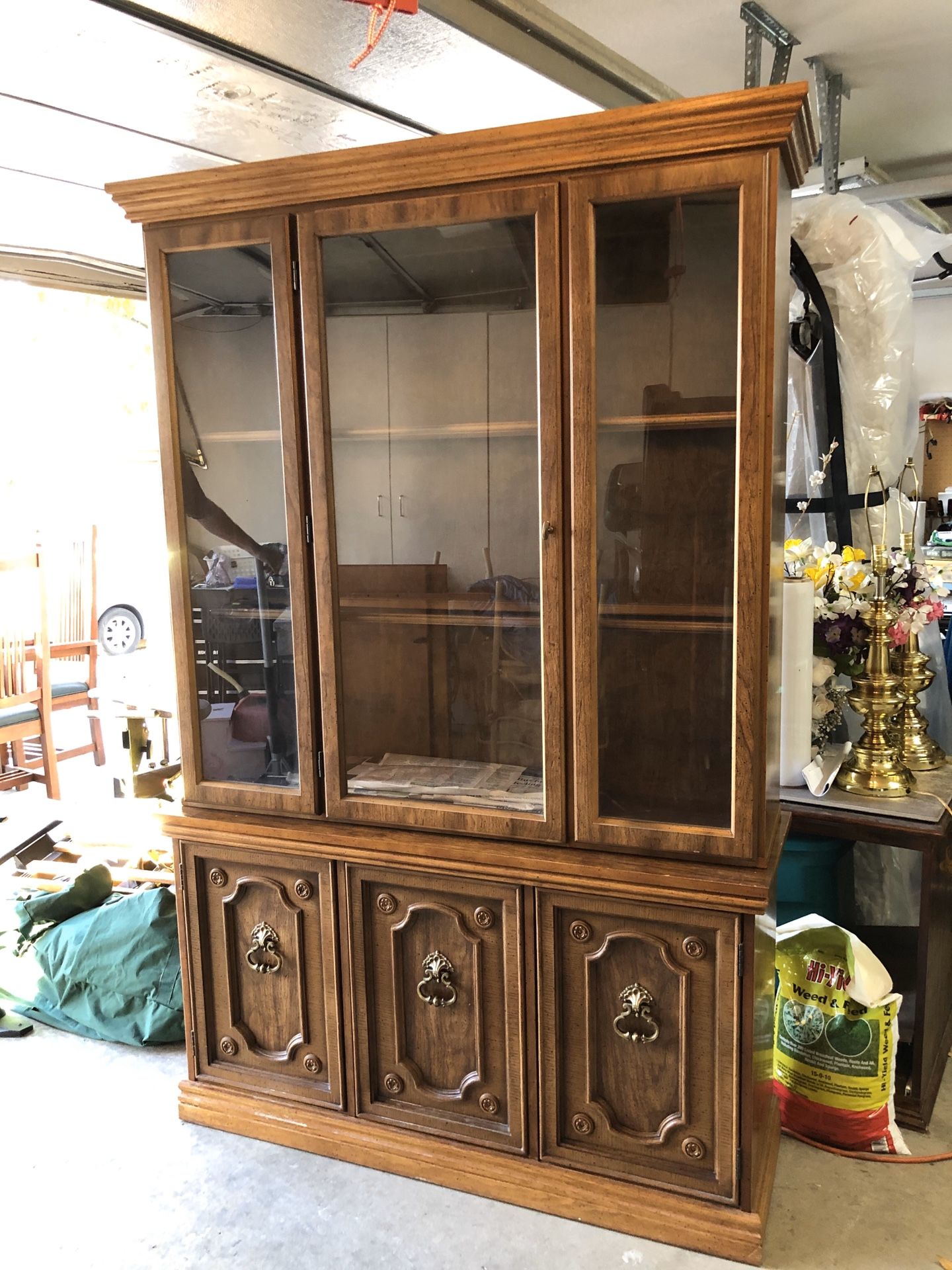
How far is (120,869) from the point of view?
2924 millimetres

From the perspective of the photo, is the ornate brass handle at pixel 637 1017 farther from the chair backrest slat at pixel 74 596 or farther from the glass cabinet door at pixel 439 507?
the chair backrest slat at pixel 74 596

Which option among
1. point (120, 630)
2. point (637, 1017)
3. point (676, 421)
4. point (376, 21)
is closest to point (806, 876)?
point (637, 1017)

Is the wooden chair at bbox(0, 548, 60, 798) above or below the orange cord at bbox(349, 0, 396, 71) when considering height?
below

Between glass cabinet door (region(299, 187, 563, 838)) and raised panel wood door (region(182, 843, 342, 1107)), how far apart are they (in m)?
0.26

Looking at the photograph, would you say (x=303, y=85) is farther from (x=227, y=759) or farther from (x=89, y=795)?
(x=89, y=795)

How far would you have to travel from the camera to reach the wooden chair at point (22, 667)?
149 inches

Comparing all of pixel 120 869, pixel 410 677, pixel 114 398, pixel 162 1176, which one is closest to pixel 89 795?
pixel 120 869

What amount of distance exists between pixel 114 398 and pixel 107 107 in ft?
11.4

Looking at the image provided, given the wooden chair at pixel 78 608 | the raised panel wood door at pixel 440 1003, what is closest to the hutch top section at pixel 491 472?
the raised panel wood door at pixel 440 1003

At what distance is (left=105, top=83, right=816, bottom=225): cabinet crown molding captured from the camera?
1426 mm

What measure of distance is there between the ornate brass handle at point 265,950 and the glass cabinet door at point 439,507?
34 centimetres

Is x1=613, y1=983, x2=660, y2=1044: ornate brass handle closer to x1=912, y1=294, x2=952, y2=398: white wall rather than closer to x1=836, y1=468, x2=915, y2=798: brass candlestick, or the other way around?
x1=836, y1=468, x2=915, y2=798: brass candlestick

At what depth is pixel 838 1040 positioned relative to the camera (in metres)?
1.92

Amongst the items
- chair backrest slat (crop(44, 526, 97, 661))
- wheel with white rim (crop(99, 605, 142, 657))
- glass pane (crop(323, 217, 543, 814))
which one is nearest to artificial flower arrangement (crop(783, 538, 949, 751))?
glass pane (crop(323, 217, 543, 814))
